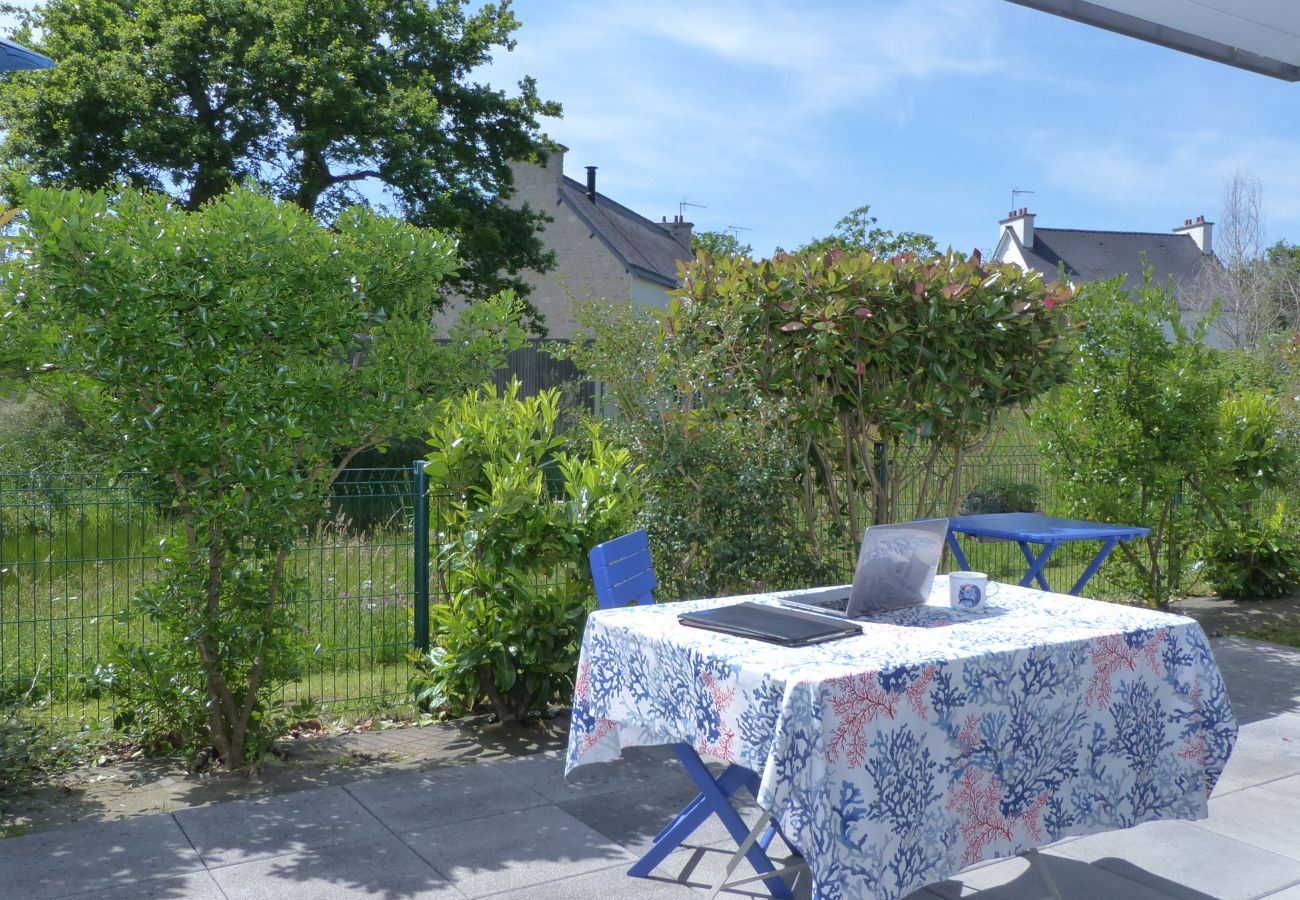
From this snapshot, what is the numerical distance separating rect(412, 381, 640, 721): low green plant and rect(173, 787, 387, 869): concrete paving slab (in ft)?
3.44

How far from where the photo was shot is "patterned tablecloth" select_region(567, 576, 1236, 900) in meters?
2.62

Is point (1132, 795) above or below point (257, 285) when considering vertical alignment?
below

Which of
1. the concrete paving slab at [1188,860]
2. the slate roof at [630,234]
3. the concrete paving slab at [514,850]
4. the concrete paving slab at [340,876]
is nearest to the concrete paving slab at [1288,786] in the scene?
the concrete paving slab at [1188,860]

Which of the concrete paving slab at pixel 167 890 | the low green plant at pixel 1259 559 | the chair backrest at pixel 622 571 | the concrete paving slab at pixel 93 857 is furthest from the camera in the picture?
the low green plant at pixel 1259 559

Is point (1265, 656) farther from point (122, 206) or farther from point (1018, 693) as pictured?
point (122, 206)

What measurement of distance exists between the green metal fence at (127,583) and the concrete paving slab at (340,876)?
1239mm

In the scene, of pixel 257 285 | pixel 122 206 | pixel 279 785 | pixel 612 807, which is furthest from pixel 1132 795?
pixel 122 206

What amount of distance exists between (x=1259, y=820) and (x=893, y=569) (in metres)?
2.07

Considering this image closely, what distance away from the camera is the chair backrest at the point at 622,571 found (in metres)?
3.82

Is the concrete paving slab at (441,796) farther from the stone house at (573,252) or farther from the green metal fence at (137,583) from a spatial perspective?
the stone house at (573,252)

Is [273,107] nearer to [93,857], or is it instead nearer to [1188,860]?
[93,857]

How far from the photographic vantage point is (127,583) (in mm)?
5098

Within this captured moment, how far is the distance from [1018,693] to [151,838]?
305cm

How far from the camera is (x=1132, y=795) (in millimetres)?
3291
